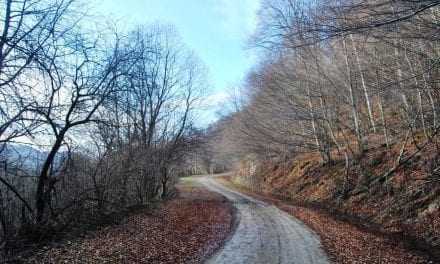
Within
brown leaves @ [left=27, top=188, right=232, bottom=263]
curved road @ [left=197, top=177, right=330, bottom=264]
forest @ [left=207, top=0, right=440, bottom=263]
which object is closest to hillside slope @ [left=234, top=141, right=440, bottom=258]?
forest @ [left=207, top=0, right=440, bottom=263]

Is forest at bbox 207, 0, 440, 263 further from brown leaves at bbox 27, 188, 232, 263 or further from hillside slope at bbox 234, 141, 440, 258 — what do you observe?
brown leaves at bbox 27, 188, 232, 263

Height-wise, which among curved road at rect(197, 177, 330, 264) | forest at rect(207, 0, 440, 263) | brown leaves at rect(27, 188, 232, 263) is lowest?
curved road at rect(197, 177, 330, 264)

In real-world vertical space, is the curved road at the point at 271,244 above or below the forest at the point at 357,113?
below

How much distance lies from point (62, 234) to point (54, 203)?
1.95 metres

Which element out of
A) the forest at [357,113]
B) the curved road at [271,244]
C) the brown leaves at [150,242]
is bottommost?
the curved road at [271,244]

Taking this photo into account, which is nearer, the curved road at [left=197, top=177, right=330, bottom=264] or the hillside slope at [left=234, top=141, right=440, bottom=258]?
the curved road at [left=197, top=177, right=330, bottom=264]

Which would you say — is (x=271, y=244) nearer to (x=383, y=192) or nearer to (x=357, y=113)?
(x=383, y=192)

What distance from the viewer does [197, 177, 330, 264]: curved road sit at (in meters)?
9.08

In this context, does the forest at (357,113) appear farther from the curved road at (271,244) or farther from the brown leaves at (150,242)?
the brown leaves at (150,242)

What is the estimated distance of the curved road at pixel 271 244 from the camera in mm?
9081

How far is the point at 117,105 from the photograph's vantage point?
39.8ft

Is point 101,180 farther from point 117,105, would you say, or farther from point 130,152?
point 117,105

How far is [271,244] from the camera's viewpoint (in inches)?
425

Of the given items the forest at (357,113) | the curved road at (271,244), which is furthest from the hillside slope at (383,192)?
the curved road at (271,244)
